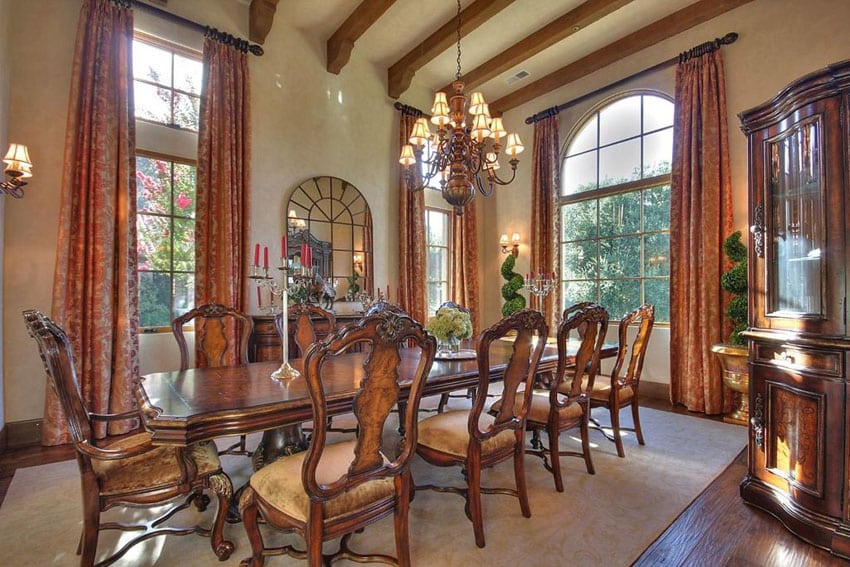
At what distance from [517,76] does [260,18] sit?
11.5 feet

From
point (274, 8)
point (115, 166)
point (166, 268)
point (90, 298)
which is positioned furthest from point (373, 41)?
point (90, 298)

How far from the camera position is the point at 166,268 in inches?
157

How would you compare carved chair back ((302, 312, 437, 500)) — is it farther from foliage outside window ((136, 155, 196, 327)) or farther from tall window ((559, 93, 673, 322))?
tall window ((559, 93, 673, 322))

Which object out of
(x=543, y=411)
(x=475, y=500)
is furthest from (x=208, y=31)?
(x=475, y=500)

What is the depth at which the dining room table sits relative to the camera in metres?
1.48

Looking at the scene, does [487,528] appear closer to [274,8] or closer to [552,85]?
[274,8]

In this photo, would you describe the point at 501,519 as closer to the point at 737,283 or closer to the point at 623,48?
the point at 737,283

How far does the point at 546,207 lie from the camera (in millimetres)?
5734

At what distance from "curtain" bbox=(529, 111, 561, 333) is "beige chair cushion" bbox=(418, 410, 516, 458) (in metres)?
3.77

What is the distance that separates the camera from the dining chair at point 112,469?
1562 mm

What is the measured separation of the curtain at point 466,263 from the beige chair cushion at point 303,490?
479 centimetres

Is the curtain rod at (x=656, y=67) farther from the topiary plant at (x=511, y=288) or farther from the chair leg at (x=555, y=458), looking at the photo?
the chair leg at (x=555, y=458)

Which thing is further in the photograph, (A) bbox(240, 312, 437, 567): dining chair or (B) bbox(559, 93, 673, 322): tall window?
(B) bbox(559, 93, 673, 322): tall window

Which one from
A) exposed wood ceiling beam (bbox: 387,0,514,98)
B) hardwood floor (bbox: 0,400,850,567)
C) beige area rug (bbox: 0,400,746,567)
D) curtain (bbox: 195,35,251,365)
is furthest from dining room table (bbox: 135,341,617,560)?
exposed wood ceiling beam (bbox: 387,0,514,98)
